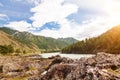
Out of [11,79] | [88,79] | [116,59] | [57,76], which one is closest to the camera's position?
[88,79]

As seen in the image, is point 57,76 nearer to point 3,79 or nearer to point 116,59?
point 116,59

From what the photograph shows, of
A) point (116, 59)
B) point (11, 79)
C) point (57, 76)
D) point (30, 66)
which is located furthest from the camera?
point (30, 66)

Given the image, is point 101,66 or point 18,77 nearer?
point 101,66

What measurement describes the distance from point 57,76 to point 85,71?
6548 mm

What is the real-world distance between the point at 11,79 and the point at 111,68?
2432 centimetres

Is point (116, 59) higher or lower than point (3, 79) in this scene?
higher

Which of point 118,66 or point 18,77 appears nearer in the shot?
point 118,66

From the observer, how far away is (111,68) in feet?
110

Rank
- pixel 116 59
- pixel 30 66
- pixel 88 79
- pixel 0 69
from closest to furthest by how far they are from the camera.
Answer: pixel 88 79
pixel 116 59
pixel 30 66
pixel 0 69

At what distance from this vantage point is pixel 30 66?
212 feet

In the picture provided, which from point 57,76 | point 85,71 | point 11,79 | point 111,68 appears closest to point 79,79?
point 85,71

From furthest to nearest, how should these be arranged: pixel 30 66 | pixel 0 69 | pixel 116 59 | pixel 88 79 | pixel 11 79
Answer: pixel 0 69 < pixel 30 66 < pixel 11 79 < pixel 116 59 < pixel 88 79

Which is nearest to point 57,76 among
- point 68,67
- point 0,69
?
point 68,67

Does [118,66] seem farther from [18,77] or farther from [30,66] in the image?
[30,66]
